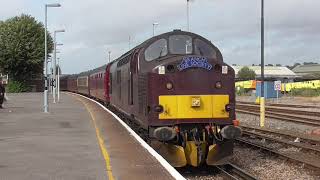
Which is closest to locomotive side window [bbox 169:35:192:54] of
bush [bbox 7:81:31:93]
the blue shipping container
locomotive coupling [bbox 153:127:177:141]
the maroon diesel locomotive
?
the maroon diesel locomotive

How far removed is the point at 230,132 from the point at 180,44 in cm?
278

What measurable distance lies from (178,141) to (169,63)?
6.10ft

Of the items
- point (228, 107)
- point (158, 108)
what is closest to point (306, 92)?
point (228, 107)

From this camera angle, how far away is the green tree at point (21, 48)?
81.1m

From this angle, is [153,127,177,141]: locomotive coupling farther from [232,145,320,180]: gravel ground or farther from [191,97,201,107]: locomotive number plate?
[232,145,320,180]: gravel ground

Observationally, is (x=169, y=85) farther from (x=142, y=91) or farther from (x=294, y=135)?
(x=294, y=135)

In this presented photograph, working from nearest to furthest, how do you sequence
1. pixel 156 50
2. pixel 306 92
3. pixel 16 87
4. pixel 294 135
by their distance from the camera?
1. pixel 156 50
2. pixel 294 135
3. pixel 306 92
4. pixel 16 87

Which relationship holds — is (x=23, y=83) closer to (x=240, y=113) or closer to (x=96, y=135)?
(x=240, y=113)

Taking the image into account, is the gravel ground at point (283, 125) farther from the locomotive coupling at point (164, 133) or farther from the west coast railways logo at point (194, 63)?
the locomotive coupling at point (164, 133)

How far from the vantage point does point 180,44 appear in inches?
551

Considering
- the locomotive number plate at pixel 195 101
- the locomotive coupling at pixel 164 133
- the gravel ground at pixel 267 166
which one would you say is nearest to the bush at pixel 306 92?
the gravel ground at pixel 267 166

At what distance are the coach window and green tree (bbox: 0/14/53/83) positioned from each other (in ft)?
229

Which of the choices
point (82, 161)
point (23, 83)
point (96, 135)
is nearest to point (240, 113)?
point (96, 135)

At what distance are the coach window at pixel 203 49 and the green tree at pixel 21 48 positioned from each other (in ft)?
229
